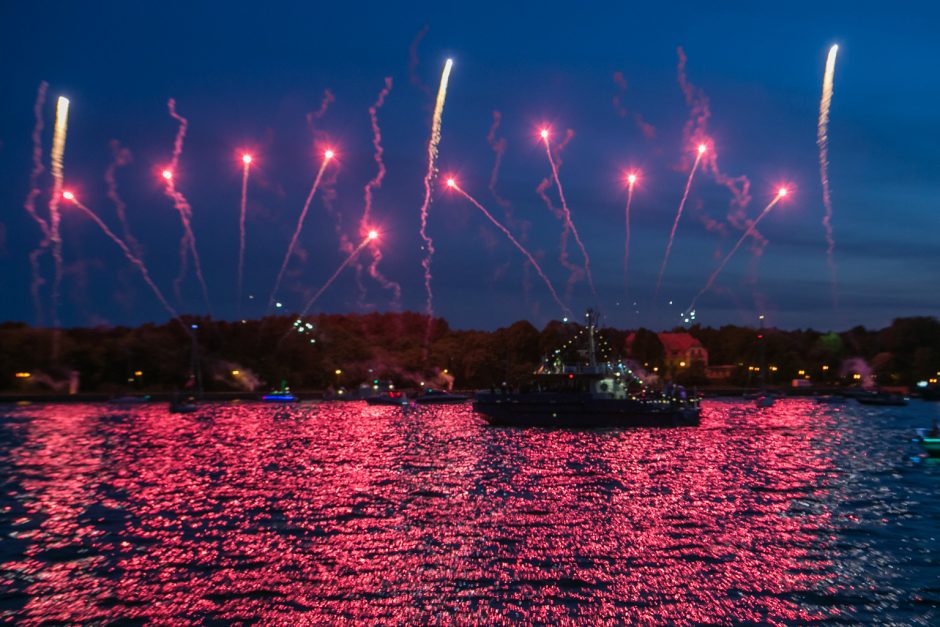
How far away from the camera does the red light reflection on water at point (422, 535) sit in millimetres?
16234

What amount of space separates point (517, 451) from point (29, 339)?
10982 cm

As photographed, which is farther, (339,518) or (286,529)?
(339,518)

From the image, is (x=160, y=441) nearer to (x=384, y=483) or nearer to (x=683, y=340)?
(x=384, y=483)

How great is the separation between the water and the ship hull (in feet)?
63.9

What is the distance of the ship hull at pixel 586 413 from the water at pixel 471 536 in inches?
766

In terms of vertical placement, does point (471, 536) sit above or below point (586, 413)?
below

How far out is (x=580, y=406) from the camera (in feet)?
222

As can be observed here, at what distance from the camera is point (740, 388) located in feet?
519

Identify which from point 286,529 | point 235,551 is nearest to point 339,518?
point 286,529

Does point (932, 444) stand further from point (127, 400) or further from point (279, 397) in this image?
point (279, 397)

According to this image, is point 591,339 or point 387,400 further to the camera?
point 387,400

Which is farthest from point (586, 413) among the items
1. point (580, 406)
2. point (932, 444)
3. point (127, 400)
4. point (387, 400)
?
point (127, 400)

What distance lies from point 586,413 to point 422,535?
1821 inches

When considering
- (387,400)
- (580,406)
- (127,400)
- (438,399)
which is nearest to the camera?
(580,406)
